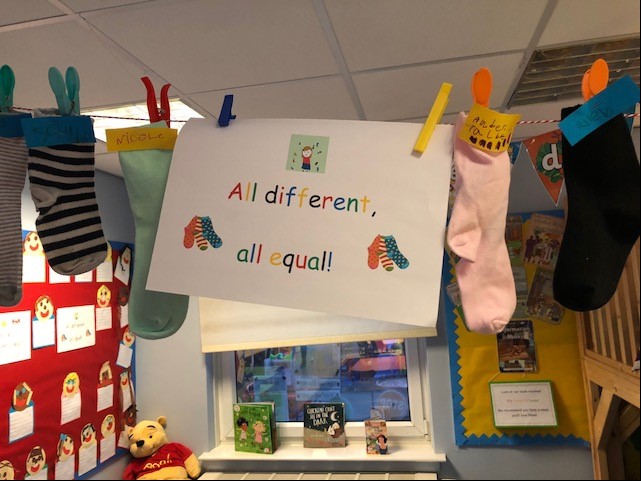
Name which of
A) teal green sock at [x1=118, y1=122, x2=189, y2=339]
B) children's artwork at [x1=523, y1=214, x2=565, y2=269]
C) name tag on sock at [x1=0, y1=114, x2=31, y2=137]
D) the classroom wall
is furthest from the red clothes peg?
children's artwork at [x1=523, y1=214, x2=565, y2=269]

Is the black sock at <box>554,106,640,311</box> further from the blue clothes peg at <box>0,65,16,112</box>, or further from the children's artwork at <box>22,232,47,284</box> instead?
the children's artwork at <box>22,232,47,284</box>

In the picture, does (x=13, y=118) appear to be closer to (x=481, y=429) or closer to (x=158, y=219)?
(x=158, y=219)

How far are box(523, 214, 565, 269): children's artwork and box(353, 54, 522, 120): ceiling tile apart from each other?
2.55ft

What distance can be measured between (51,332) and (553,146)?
1.99 m

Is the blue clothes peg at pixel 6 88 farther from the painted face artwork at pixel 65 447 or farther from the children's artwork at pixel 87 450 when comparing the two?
the children's artwork at pixel 87 450

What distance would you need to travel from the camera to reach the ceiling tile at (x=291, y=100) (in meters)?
1.62

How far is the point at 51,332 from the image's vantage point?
2031 millimetres

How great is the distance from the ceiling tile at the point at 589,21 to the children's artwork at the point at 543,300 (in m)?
1.23

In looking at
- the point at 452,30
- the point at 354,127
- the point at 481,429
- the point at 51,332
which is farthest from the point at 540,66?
the point at 51,332

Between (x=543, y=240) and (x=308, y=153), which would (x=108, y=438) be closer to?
(x=308, y=153)

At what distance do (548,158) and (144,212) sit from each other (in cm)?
81

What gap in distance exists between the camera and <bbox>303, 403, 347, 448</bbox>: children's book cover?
100 inches

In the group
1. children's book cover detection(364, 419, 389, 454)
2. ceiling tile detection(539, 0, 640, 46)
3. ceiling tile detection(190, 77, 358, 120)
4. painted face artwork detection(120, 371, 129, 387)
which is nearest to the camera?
ceiling tile detection(539, 0, 640, 46)

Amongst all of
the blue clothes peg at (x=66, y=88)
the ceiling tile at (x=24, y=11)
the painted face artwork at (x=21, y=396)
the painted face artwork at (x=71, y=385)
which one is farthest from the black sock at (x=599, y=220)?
the painted face artwork at (x=71, y=385)
